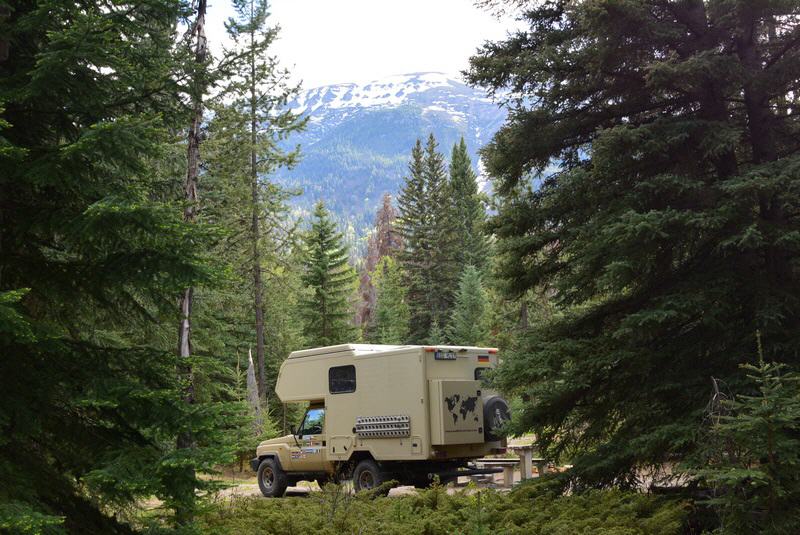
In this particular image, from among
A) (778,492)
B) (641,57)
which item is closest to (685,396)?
(778,492)

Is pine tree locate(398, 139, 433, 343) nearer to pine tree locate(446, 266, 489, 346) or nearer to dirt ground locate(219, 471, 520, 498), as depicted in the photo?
pine tree locate(446, 266, 489, 346)

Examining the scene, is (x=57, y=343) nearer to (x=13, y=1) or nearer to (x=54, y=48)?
(x=54, y=48)

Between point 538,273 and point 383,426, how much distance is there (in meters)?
5.15

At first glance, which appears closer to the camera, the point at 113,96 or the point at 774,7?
the point at 113,96

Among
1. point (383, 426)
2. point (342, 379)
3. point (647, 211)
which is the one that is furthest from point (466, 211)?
point (647, 211)

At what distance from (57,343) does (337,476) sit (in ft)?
34.7

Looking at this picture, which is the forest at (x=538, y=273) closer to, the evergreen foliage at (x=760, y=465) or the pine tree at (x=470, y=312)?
the evergreen foliage at (x=760, y=465)

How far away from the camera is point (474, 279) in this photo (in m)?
47.0

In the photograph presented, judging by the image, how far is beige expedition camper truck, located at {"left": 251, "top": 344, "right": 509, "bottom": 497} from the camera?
13.5 m

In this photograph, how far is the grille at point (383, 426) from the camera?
1366cm

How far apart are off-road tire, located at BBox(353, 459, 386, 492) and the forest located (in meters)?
4.62

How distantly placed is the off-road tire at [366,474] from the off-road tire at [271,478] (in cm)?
240

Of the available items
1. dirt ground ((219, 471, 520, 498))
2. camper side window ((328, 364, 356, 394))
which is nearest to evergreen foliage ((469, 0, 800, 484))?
camper side window ((328, 364, 356, 394))

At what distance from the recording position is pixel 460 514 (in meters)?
7.87
